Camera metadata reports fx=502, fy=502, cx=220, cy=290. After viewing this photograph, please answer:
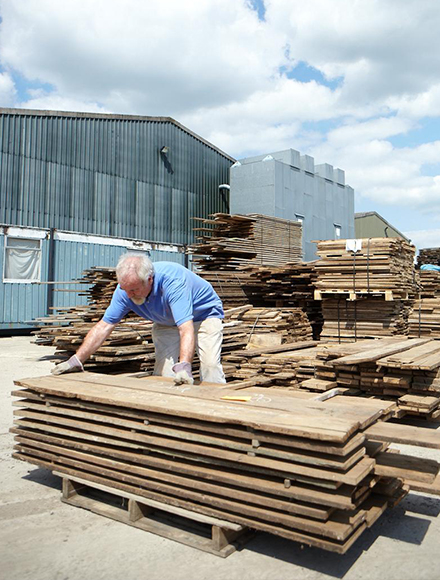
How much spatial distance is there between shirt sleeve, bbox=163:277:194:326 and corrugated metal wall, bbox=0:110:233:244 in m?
14.7

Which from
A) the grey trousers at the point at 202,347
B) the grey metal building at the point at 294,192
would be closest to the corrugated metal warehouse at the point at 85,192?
the grey metal building at the point at 294,192

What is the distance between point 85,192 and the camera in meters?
19.8

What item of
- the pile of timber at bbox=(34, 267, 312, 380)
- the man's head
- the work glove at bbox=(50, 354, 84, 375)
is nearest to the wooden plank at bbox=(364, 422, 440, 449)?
the man's head

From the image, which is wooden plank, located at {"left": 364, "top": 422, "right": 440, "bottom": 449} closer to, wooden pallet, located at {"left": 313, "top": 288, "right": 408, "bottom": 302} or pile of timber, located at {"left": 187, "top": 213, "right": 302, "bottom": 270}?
wooden pallet, located at {"left": 313, "top": 288, "right": 408, "bottom": 302}

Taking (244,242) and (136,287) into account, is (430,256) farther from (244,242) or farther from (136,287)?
(136,287)

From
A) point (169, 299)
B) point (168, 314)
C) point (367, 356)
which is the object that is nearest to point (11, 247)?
point (168, 314)

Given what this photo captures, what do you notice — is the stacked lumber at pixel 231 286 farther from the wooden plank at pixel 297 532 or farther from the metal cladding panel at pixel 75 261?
the wooden plank at pixel 297 532

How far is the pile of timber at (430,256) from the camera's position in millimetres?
21719

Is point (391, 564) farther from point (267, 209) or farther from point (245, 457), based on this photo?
point (267, 209)

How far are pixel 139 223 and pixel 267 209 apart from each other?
541 centimetres

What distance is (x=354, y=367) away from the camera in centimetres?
658

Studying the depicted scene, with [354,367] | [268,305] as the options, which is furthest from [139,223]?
[354,367]

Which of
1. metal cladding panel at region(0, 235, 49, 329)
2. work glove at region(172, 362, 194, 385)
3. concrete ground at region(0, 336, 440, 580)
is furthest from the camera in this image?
metal cladding panel at region(0, 235, 49, 329)

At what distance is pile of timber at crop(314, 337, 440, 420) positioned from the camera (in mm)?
5969
